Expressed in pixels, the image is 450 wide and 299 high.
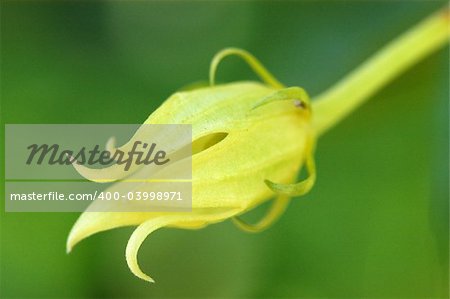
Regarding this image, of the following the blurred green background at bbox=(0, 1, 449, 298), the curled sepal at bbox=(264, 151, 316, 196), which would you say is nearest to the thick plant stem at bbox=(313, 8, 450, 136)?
the blurred green background at bbox=(0, 1, 449, 298)

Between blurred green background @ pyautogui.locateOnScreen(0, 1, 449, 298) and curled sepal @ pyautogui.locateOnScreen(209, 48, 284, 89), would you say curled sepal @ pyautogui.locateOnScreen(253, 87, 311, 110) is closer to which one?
curled sepal @ pyautogui.locateOnScreen(209, 48, 284, 89)

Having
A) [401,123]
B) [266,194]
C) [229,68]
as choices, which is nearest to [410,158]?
[401,123]

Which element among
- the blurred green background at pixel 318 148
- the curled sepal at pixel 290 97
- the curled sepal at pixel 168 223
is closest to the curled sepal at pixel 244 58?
the curled sepal at pixel 290 97

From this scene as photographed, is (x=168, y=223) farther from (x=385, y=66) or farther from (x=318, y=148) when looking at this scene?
(x=318, y=148)

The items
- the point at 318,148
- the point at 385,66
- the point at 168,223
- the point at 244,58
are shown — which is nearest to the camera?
the point at 168,223

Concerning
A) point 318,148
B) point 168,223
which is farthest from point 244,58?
point 318,148

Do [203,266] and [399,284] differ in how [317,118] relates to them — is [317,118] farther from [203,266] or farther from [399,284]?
[203,266]
